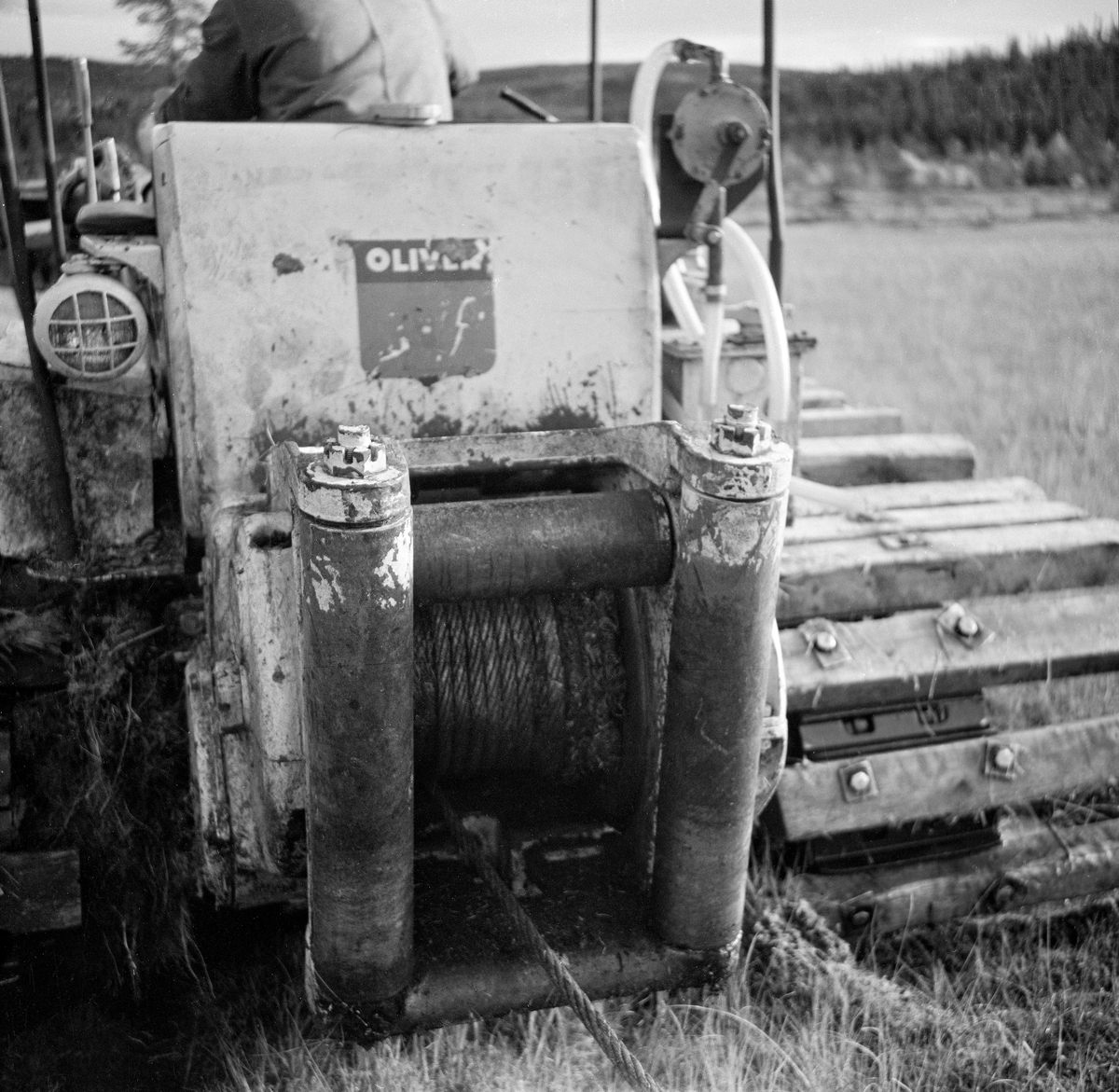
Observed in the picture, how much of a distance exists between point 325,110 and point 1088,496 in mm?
4077

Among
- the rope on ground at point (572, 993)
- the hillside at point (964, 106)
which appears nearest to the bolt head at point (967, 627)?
the rope on ground at point (572, 993)

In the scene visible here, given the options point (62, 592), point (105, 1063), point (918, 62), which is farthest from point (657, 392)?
point (918, 62)

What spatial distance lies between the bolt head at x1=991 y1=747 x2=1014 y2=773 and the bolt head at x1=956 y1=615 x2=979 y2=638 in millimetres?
293

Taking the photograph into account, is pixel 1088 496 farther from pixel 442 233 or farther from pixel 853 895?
pixel 442 233

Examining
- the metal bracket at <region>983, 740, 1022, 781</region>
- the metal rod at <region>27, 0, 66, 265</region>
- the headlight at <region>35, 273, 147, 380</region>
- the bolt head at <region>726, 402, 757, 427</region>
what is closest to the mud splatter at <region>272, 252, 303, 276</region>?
the headlight at <region>35, 273, 147, 380</region>

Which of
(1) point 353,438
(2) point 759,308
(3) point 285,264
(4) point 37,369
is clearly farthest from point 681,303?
(1) point 353,438

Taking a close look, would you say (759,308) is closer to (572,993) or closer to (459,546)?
(459,546)

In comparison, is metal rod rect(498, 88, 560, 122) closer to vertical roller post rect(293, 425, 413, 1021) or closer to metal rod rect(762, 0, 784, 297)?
metal rod rect(762, 0, 784, 297)

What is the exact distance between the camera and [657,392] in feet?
9.39

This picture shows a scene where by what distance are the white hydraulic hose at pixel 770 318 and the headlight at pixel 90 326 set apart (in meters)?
1.37

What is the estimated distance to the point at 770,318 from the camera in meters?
3.07

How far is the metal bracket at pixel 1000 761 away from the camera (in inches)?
125

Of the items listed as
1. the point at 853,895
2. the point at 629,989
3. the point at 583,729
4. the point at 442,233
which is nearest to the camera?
the point at 629,989

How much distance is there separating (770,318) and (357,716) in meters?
1.63
